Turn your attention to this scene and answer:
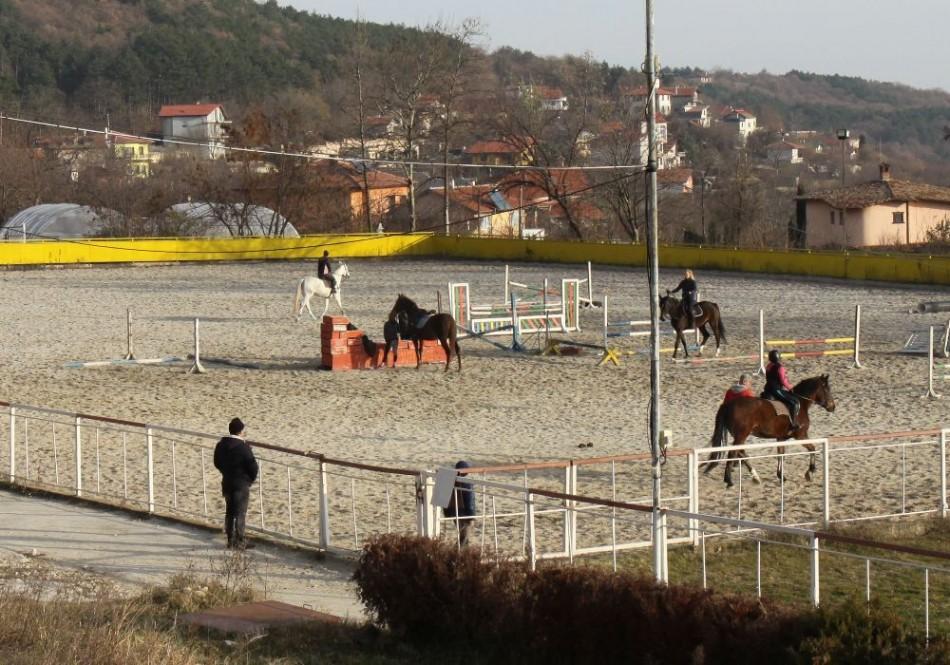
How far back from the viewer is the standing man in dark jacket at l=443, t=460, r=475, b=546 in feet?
38.5

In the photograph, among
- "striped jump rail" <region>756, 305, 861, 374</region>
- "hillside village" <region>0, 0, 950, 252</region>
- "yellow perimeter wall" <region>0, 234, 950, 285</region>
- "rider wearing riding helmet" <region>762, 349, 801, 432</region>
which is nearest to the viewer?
"rider wearing riding helmet" <region>762, 349, 801, 432</region>

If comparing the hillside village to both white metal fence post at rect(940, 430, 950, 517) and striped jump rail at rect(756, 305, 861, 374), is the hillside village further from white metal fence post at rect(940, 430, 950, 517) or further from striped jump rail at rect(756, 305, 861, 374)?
white metal fence post at rect(940, 430, 950, 517)

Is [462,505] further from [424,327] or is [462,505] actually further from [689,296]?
[689,296]

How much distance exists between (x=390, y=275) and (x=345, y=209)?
2337 centimetres

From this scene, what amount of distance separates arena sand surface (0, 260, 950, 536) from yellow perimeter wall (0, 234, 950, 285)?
1436mm

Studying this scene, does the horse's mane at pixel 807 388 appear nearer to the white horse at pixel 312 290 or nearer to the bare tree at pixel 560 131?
the white horse at pixel 312 290

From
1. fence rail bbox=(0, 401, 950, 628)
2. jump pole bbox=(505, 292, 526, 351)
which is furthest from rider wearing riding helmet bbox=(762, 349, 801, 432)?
jump pole bbox=(505, 292, 526, 351)

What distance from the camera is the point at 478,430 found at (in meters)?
19.6

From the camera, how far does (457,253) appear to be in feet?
169

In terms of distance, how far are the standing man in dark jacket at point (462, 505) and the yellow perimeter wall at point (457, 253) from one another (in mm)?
30050

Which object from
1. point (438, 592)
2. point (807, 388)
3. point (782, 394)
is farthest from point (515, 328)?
point (438, 592)

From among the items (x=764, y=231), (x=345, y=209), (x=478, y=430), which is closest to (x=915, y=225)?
(x=764, y=231)

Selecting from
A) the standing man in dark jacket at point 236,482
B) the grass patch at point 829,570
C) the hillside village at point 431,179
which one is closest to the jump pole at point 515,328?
the grass patch at point 829,570

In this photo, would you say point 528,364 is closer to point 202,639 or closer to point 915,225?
point 202,639
